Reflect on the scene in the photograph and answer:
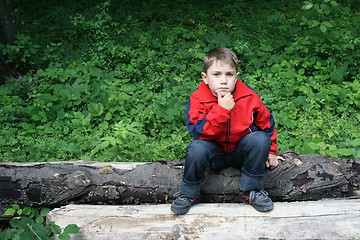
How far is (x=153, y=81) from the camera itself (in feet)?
19.2

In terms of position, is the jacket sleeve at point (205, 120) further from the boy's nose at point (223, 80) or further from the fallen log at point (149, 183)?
the fallen log at point (149, 183)

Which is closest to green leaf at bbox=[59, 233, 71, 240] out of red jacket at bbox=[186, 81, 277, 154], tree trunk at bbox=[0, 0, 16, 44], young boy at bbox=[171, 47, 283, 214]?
young boy at bbox=[171, 47, 283, 214]

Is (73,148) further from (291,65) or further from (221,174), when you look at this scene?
(291,65)

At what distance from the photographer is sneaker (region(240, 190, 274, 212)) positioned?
3.06 meters

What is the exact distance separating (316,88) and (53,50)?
438 cm

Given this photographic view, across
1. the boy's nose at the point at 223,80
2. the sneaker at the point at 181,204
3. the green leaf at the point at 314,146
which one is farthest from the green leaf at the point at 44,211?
the green leaf at the point at 314,146

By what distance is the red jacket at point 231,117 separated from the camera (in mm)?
3186

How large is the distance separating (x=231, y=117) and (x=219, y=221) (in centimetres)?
83

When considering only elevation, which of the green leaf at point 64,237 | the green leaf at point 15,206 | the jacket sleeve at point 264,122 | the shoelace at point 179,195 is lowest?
the green leaf at point 15,206

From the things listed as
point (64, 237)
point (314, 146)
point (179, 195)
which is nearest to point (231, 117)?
point (179, 195)

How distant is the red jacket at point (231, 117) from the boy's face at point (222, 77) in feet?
0.33

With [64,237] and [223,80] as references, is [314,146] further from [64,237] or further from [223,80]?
[64,237]

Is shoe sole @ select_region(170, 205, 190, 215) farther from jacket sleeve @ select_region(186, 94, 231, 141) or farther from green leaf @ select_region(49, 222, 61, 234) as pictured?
green leaf @ select_region(49, 222, 61, 234)

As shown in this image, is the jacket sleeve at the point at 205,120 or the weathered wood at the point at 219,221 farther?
Result: the jacket sleeve at the point at 205,120
